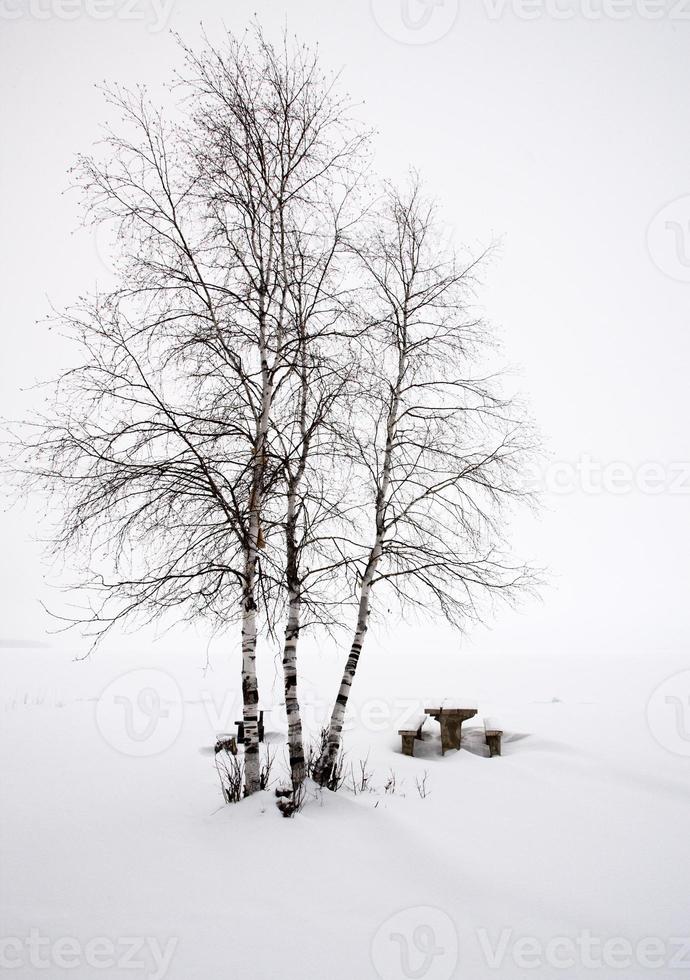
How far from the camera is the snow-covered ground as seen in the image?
4238mm

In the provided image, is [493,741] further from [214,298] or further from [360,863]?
[214,298]

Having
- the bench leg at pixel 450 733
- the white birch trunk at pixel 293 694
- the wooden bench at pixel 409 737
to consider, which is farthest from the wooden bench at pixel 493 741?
the white birch trunk at pixel 293 694

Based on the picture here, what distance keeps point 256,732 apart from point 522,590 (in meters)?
4.10

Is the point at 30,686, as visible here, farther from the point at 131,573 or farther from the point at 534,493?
the point at 534,493

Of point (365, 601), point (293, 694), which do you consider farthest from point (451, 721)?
point (293, 694)

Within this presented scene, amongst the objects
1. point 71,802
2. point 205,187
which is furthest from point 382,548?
point 205,187

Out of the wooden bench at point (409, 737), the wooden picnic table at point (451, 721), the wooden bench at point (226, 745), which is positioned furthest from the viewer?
the wooden picnic table at point (451, 721)

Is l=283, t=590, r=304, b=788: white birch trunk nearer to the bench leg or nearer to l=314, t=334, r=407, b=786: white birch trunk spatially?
l=314, t=334, r=407, b=786: white birch trunk

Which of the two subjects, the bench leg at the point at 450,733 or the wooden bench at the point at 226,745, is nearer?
the wooden bench at the point at 226,745

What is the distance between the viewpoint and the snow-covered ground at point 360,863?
167 inches

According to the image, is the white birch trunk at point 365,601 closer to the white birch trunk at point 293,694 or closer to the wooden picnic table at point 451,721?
the white birch trunk at point 293,694

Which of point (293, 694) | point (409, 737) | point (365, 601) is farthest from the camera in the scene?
point (409, 737)

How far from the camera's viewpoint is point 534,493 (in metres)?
8.56

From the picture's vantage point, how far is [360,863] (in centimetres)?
551
